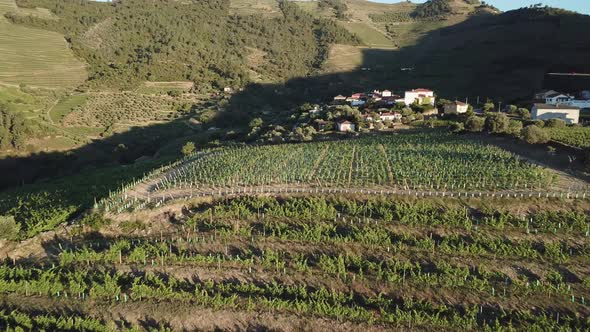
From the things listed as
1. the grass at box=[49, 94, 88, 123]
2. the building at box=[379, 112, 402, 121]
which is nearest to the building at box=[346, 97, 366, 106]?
the building at box=[379, 112, 402, 121]

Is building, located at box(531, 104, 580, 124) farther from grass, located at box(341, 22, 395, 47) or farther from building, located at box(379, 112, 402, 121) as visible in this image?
grass, located at box(341, 22, 395, 47)

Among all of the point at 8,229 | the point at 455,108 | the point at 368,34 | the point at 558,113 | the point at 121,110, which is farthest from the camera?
the point at 368,34

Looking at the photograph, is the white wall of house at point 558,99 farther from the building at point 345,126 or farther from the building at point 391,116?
the building at point 345,126

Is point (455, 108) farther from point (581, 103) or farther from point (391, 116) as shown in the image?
point (581, 103)

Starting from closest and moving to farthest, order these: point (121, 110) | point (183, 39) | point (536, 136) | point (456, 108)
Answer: point (536, 136) → point (456, 108) → point (121, 110) → point (183, 39)

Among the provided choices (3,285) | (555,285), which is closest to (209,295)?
(3,285)

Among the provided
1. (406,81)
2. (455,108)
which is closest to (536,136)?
(455,108)
